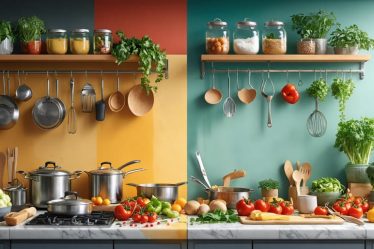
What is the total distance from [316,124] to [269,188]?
1.88 ft

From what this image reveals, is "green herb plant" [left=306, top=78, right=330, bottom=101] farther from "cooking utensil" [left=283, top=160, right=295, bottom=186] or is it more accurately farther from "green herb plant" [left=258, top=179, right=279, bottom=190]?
"green herb plant" [left=258, top=179, right=279, bottom=190]

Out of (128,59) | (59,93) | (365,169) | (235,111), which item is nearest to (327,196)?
(365,169)

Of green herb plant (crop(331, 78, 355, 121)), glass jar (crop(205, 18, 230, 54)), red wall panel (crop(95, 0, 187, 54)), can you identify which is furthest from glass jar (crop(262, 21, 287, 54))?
red wall panel (crop(95, 0, 187, 54))

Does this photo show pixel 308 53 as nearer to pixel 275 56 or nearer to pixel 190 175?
pixel 275 56

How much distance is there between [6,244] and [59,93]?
1.29 m

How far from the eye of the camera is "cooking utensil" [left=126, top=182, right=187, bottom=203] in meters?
4.47

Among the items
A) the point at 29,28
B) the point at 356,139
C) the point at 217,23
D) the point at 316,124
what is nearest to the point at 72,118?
the point at 29,28

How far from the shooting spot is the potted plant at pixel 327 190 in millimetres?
4516

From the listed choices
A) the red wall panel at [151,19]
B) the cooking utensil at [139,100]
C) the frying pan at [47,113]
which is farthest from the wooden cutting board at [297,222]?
the frying pan at [47,113]

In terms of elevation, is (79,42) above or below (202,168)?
above

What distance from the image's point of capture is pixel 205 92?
188 inches

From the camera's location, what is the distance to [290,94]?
15.4 feet

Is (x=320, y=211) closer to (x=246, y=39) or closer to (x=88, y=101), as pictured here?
(x=246, y=39)

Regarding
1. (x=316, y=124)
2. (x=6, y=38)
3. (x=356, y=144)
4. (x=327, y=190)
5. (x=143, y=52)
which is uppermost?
(x=6, y=38)
